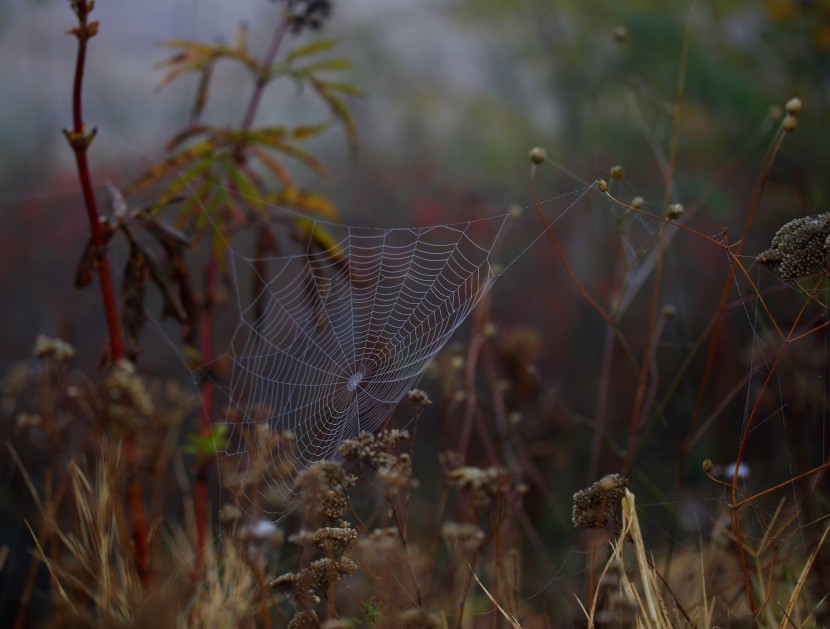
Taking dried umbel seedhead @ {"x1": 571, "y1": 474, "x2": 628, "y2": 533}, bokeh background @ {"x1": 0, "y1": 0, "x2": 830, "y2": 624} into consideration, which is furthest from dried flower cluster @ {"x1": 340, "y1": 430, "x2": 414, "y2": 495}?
bokeh background @ {"x1": 0, "y1": 0, "x2": 830, "y2": 624}

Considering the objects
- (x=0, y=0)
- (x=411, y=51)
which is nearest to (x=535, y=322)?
(x=411, y=51)

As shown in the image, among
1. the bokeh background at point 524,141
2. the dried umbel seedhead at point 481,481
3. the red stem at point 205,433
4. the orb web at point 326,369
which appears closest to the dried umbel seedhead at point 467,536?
the dried umbel seedhead at point 481,481

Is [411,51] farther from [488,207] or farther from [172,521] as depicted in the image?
[172,521]

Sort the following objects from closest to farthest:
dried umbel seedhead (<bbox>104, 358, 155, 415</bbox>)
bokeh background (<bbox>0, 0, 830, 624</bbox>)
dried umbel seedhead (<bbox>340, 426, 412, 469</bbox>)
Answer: dried umbel seedhead (<bbox>340, 426, 412, 469</bbox>) → dried umbel seedhead (<bbox>104, 358, 155, 415</bbox>) → bokeh background (<bbox>0, 0, 830, 624</bbox>)

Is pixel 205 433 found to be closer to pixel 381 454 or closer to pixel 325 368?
pixel 325 368

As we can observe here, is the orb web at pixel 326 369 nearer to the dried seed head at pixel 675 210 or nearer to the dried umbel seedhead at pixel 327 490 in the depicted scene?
the dried umbel seedhead at pixel 327 490

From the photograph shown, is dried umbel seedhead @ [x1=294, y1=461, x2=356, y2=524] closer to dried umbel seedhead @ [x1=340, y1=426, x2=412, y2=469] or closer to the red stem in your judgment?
dried umbel seedhead @ [x1=340, y1=426, x2=412, y2=469]
